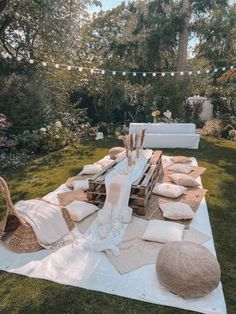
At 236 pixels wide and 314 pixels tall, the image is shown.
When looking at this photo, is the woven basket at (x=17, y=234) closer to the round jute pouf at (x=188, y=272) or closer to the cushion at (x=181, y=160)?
the round jute pouf at (x=188, y=272)

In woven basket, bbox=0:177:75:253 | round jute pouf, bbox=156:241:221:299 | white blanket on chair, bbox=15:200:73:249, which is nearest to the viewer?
round jute pouf, bbox=156:241:221:299

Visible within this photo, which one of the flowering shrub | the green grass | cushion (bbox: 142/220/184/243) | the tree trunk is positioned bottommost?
the green grass

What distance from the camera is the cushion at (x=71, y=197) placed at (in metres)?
4.78

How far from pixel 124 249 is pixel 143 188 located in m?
1.06

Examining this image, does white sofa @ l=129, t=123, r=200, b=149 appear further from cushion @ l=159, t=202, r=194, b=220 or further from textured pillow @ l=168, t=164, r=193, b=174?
cushion @ l=159, t=202, r=194, b=220

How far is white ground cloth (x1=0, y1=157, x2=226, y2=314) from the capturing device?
2678mm

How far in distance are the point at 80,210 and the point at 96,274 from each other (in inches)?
50.7

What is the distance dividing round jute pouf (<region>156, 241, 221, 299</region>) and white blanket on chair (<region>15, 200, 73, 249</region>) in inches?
53.1

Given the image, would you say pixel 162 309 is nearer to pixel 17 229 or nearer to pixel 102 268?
pixel 102 268

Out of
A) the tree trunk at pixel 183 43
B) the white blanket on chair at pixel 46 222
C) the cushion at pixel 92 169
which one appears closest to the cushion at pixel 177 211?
the white blanket on chair at pixel 46 222

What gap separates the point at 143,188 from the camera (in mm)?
4285

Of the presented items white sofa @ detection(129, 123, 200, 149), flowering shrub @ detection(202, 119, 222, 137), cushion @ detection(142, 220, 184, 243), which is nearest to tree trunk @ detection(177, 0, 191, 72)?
flowering shrub @ detection(202, 119, 222, 137)

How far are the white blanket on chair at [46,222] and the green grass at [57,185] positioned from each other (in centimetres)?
56

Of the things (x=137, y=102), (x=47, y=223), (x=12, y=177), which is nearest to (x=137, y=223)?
(x=47, y=223)
